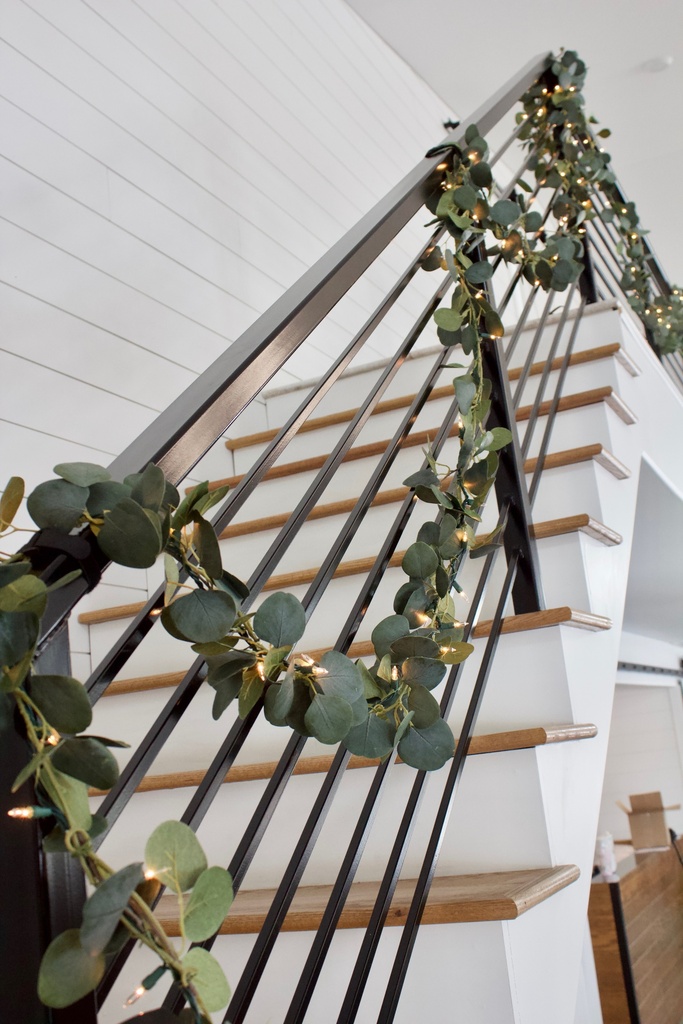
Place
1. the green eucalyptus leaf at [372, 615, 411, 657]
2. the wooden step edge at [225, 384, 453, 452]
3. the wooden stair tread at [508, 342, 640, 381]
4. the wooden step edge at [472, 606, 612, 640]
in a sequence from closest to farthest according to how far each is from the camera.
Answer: the green eucalyptus leaf at [372, 615, 411, 657]
the wooden step edge at [472, 606, 612, 640]
the wooden stair tread at [508, 342, 640, 381]
the wooden step edge at [225, 384, 453, 452]

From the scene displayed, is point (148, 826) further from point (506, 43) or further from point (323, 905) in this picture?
point (506, 43)

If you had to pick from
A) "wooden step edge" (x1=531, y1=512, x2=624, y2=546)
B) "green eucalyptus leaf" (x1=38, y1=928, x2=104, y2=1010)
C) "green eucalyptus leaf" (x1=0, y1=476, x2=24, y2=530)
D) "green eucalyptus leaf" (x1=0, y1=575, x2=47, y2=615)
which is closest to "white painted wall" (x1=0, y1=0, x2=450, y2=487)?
"wooden step edge" (x1=531, y1=512, x2=624, y2=546)

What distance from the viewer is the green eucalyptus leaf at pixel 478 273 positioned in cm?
161

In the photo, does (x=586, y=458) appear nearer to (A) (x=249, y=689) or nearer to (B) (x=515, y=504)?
(B) (x=515, y=504)

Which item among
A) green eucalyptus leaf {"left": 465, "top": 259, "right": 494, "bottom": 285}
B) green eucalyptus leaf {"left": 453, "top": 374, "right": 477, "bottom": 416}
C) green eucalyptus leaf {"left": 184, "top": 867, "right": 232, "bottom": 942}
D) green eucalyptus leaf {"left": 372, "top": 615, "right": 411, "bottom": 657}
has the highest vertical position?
green eucalyptus leaf {"left": 465, "top": 259, "right": 494, "bottom": 285}

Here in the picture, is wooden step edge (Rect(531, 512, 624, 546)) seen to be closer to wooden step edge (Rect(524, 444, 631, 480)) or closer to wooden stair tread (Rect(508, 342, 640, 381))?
wooden step edge (Rect(524, 444, 631, 480))

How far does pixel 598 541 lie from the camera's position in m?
1.78

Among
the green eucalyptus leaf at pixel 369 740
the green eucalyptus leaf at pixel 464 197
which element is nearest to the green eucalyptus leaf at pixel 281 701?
the green eucalyptus leaf at pixel 369 740

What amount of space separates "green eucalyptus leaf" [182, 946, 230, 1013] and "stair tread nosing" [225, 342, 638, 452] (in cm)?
144

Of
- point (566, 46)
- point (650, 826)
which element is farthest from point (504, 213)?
point (650, 826)

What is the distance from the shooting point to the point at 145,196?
8.74 ft

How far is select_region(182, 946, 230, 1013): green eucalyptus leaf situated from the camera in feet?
1.91

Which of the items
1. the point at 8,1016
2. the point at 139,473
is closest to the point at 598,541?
the point at 139,473

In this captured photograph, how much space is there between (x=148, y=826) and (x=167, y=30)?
8.16 feet
